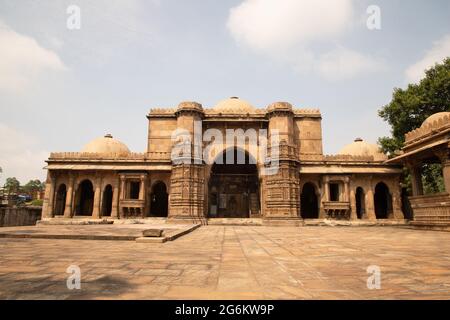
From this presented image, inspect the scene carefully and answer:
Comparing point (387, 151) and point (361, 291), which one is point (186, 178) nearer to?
point (387, 151)

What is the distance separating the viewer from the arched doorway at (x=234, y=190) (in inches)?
1198

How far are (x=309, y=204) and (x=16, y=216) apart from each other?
2471 cm

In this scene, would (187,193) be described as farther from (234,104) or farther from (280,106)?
(234,104)

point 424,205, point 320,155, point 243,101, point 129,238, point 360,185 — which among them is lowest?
point 129,238

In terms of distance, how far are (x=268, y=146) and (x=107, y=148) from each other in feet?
56.1

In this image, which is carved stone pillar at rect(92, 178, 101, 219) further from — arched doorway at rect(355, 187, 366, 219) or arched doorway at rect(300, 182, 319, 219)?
arched doorway at rect(355, 187, 366, 219)

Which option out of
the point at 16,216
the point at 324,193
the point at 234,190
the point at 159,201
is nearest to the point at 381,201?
the point at 324,193

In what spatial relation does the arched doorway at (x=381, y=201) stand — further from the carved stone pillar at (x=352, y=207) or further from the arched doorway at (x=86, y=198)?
the arched doorway at (x=86, y=198)

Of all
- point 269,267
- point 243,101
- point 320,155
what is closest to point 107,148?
point 243,101

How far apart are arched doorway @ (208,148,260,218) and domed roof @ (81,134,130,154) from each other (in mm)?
10378

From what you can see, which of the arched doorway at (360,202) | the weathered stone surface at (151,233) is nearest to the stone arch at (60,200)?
the weathered stone surface at (151,233)

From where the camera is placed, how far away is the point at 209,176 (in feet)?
84.2

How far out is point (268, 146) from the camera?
23.7 metres
